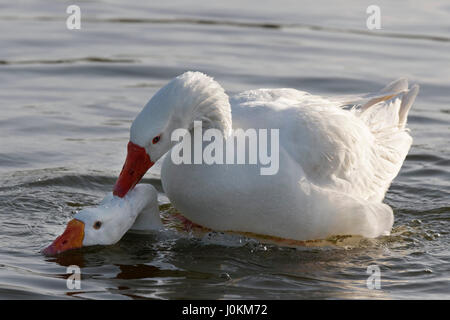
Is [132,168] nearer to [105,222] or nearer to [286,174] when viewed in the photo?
[105,222]

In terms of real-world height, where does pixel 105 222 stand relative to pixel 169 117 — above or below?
below

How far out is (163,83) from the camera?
1370 cm

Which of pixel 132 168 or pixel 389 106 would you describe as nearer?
pixel 132 168

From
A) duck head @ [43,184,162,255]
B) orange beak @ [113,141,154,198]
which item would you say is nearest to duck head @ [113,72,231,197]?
orange beak @ [113,141,154,198]

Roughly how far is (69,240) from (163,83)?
6273mm

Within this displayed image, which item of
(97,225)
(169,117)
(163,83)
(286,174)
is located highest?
(169,117)

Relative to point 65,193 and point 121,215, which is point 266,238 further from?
point 65,193

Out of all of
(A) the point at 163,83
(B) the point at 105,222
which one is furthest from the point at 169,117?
(A) the point at 163,83

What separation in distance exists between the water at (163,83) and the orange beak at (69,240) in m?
0.10

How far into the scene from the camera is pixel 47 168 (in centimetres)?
1020

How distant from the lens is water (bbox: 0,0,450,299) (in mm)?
7539

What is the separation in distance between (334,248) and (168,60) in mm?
7171
